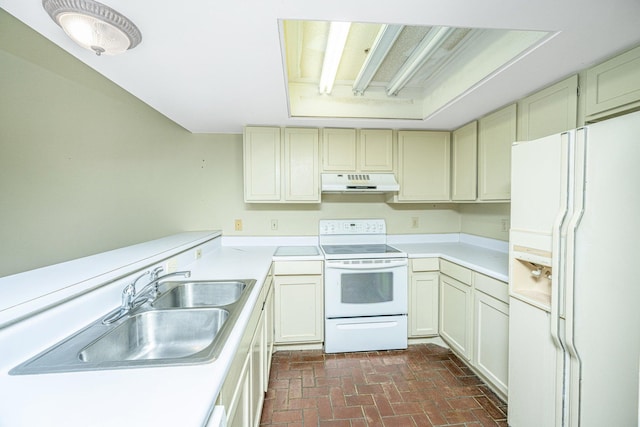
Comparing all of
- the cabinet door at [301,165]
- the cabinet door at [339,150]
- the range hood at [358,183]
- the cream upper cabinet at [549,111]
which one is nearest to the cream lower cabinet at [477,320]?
the range hood at [358,183]

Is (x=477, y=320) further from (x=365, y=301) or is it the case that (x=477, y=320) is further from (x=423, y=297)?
(x=365, y=301)

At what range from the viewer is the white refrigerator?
3.39ft

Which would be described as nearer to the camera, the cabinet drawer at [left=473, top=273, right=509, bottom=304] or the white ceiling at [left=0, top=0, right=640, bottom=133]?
the white ceiling at [left=0, top=0, right=640, bottom=133]

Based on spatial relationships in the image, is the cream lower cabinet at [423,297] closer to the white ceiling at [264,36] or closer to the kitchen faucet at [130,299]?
the white ceiling at [264,36]

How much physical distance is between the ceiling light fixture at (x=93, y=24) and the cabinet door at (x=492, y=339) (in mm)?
2533

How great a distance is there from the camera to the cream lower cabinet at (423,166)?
2.69 metres

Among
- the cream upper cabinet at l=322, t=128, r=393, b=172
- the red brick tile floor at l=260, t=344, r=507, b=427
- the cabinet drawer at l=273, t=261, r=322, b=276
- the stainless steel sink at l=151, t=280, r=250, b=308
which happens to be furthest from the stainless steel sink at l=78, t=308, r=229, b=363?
the cream upper cabinet at l=322, t=128, r=393, b=172

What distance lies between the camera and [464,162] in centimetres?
253

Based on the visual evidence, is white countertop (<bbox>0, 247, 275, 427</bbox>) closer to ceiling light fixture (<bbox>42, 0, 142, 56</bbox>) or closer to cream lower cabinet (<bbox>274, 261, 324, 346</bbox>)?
ceiling light fixture (<bbox>42, 0, 142, 56</bbox>)

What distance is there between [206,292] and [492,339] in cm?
195

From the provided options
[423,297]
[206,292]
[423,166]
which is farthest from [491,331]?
[206,292]

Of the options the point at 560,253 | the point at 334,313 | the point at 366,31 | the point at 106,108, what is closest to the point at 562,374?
the point at 560,253

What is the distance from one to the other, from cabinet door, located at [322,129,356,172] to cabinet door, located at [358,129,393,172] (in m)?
0.09

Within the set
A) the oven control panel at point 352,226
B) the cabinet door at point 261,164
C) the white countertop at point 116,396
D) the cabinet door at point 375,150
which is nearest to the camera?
the white countertop at point 116,396
